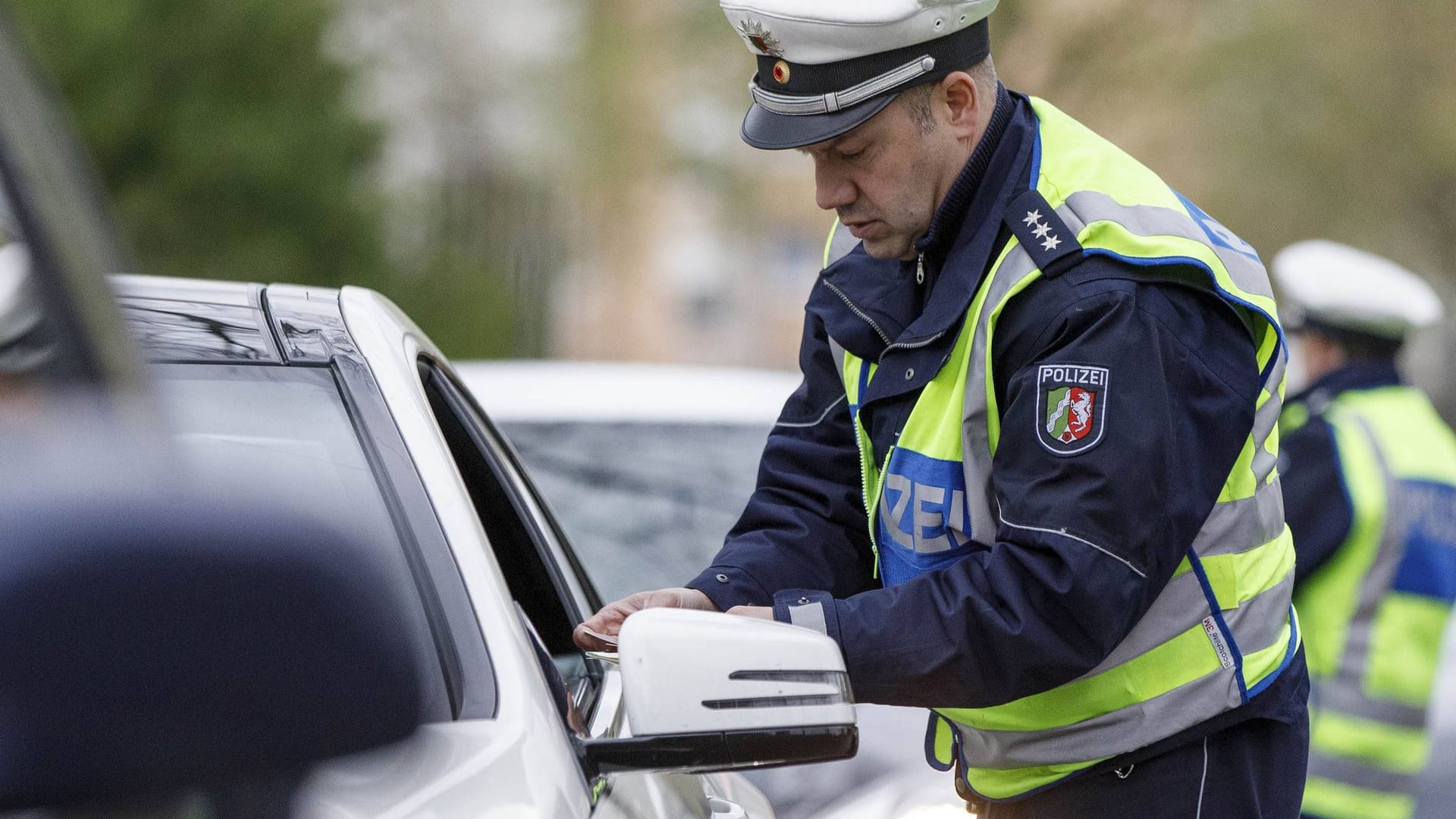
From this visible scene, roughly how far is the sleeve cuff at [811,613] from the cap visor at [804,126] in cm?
59

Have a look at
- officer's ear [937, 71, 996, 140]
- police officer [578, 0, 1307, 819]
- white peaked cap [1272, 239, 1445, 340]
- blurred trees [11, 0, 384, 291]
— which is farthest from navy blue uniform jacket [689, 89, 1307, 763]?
blurred trees [11, 0, 384, 291]

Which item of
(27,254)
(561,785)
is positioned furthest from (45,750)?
(561,785)

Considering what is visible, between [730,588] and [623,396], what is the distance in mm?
2197

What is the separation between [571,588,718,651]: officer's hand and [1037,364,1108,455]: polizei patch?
0.46 m

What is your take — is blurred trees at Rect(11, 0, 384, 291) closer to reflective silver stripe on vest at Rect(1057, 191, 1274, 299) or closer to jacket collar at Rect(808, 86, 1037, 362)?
jacket collar at Rect(808, 86, 1037, 362)

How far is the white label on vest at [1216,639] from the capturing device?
203cm

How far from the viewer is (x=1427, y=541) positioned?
3.75 m

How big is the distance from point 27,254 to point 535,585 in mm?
1651

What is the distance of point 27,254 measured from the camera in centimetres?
86

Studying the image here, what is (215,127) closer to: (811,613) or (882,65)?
(882,65)

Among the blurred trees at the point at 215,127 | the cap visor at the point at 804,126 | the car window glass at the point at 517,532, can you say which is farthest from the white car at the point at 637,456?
the blurred trees at the point at 215,127

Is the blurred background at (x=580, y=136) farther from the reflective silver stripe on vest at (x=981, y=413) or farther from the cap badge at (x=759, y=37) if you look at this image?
the reflective silver stripe on vest at (x=981, y=413)

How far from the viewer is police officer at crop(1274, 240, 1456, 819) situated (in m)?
3.76

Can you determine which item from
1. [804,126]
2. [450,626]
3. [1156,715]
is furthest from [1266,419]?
[450,626]
